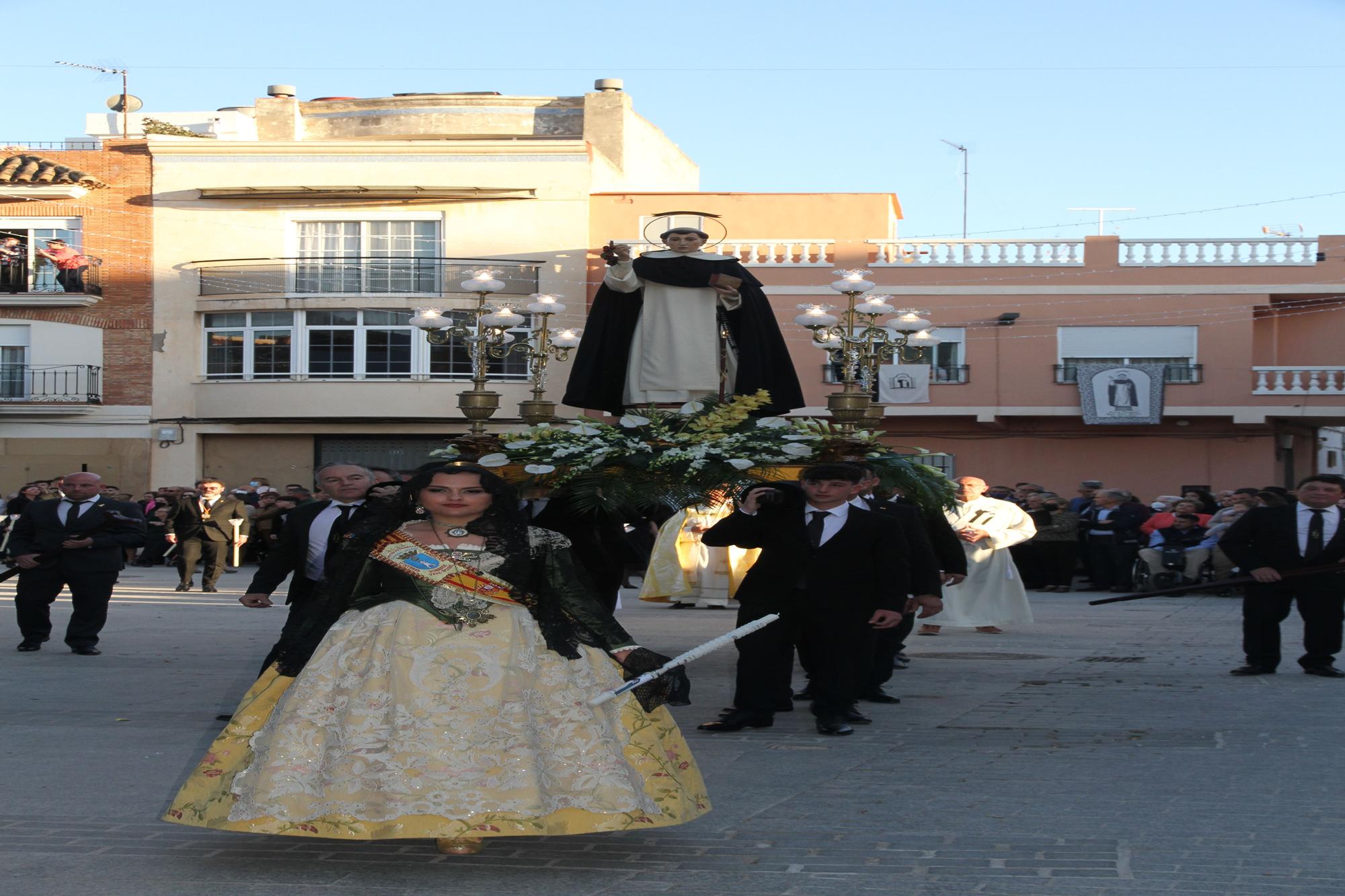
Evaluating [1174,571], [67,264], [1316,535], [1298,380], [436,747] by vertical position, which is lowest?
[1174,571]

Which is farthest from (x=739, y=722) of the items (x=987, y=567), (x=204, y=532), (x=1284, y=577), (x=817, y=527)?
(x=204, y=532)

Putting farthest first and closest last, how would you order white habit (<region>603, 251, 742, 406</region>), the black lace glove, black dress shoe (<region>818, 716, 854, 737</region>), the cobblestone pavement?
1. white habit (<region>603, 251, 742, 406</region>)
2. black dress shoe (<region>818, 716, 854, 737</region>)
3. the black lace glove
4. the cobblestone pavement

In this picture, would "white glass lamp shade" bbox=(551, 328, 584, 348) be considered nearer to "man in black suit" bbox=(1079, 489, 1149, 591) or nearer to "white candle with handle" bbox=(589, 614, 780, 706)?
"white candle with handle" bbox=(589, 614, 780, 706)

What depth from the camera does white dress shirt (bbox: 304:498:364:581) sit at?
9.80 meters

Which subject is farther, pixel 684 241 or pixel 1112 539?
pixel 1112 539

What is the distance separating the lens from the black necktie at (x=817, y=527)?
924 centimetres

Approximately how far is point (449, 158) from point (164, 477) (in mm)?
9277

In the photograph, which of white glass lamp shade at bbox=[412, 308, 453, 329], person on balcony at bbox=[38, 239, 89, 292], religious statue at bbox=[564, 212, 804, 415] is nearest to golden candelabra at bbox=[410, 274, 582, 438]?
white glass lamp shade at bbox=[412, 308, 453, 329]

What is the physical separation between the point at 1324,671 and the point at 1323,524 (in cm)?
109

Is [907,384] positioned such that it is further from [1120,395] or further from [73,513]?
[73,513]

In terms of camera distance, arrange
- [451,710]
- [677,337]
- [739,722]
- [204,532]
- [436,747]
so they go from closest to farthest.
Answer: [436,747], [451,710], [739,722], [677,337], [204,532]

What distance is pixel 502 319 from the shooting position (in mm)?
13258

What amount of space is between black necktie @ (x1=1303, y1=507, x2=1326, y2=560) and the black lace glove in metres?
7.58

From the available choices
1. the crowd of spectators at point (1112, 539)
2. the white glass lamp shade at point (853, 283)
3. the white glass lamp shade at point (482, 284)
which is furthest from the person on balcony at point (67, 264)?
the white glass lamp shade at point (853, 283)
